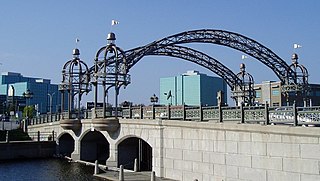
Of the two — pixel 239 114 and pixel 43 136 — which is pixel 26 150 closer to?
pixel 43 136

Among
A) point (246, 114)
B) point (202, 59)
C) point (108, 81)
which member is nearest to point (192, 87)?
point (202, 59)

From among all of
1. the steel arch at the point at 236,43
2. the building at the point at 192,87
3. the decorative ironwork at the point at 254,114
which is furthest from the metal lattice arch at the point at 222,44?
the building at the point at 192,87

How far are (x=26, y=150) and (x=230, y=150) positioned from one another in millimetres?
31212

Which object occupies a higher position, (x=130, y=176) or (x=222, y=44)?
(x=222, y=44)

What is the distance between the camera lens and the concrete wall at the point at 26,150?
43.8 meters

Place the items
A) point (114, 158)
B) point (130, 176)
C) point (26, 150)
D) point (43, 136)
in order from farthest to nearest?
point (43, 136)
point (26, 150)
point (114, 158)
point (130, 176)

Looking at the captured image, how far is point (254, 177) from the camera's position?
66.3 ft

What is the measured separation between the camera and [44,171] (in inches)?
1345

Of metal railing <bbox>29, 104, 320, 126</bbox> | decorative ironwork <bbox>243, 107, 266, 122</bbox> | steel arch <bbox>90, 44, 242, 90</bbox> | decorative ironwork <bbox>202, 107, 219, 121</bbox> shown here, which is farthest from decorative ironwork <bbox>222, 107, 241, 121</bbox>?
steel arch <bbox>90, 44, 242, 90</bbox>

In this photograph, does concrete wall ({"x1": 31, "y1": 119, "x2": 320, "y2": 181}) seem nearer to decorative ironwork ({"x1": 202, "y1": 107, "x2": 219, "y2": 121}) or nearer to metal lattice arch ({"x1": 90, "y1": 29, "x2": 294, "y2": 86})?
decorative ironwork ({"x1": 202, "y1": 107, "x2": 219, "y2": 121})

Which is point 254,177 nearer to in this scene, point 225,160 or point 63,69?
point 225,160

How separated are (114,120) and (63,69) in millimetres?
15691

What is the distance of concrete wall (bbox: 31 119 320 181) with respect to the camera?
17.7 metres

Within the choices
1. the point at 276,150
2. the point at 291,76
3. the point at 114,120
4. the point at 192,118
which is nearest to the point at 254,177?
the point at 276,150
